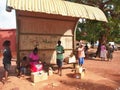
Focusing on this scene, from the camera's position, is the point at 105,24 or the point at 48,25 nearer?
the point at 48,25

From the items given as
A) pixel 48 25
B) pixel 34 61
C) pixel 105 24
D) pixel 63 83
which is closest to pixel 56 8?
pixel 48 25

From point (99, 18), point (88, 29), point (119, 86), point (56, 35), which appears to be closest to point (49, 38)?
point (56, 35)

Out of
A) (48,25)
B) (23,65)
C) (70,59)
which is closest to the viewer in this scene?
(23,65)

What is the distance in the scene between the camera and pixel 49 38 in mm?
12164

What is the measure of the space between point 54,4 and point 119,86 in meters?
4.39

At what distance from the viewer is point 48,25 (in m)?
12.0

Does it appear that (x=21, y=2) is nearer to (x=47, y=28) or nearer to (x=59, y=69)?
(x=47, y=28)

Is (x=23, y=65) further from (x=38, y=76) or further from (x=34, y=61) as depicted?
(x=38, y=76)

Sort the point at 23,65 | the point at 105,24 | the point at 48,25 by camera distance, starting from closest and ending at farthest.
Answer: the point at 23,65
the point at 48,25
the point at 105,24

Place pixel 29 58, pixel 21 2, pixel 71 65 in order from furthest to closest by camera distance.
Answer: pixel 71 65
pixel 29 58
pixel 21 2

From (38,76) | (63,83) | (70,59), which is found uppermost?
(70,59)

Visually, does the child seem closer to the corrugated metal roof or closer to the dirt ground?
the dirt ground

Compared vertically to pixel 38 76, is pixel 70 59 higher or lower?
higher

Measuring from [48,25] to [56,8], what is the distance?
177 cm
